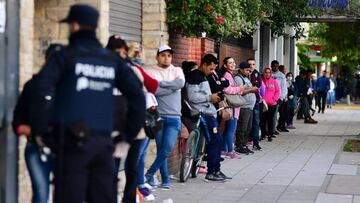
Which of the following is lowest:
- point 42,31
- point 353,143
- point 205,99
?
point 353,143

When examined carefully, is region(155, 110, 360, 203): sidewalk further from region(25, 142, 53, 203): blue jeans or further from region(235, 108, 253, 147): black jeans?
region(25, 142, 53, 203): blue jeans

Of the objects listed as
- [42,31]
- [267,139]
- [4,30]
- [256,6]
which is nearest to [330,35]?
[267,139]

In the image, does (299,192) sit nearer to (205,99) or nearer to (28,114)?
(205,99)

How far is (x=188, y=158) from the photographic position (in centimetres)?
1202

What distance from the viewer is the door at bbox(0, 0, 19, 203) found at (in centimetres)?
638

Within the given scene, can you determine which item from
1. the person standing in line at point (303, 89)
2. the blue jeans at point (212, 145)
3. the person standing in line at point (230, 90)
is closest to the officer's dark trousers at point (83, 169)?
the blue jeans at point (212, 145)

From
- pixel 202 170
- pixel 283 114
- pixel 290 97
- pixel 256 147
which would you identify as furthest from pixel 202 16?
pixel 290 97

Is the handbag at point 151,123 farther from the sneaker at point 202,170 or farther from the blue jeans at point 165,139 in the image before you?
the sneaker at point 202,170

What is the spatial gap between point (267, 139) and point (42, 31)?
37.9ft

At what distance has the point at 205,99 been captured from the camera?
39.0 ft

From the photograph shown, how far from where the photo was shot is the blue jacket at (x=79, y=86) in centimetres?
565

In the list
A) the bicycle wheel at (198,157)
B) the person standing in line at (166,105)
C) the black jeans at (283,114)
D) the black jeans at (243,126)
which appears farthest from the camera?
the black jeans at (283,114)

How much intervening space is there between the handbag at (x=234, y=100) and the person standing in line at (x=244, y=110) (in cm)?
132

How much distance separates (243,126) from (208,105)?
4.54 m
